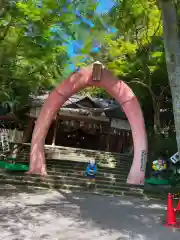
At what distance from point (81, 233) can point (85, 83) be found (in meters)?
7.34

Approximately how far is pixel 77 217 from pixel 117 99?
6.16 metres

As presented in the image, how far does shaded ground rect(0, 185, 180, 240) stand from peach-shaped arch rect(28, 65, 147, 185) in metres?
1.97

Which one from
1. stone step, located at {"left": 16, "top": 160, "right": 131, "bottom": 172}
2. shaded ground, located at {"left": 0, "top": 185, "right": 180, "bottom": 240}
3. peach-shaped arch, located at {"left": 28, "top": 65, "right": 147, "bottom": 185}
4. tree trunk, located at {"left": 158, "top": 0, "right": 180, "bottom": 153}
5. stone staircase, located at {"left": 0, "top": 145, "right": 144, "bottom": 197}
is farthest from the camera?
stone step, located at {"left": 16, "top": 160, "right": 131, "bottom": 172}

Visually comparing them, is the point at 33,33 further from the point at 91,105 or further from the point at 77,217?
the point at 91,105

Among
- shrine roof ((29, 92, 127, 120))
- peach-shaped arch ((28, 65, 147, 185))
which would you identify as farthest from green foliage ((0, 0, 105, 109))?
shrine roof ((29, 92, 127, 120))

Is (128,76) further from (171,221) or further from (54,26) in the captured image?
(171,221)

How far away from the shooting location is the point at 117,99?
40.6 feet

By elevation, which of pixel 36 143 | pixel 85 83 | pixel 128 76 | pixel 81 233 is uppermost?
pixel 128 76

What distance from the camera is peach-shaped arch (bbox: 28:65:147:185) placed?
464 inches

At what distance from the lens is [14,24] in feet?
34.3

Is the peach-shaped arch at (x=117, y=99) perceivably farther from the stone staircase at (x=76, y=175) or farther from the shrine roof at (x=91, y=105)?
the shrine roof at (x=91, y=105)

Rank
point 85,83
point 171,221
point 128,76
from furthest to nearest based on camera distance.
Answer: point 128,76 < point 85,83 < point 171,221

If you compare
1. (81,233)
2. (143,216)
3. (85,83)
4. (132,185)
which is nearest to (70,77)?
(85,83)

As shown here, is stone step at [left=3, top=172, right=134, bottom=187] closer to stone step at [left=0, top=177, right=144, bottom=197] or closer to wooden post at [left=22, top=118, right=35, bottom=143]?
stone step at [left=0, top=177, right=144, bottom=197]
